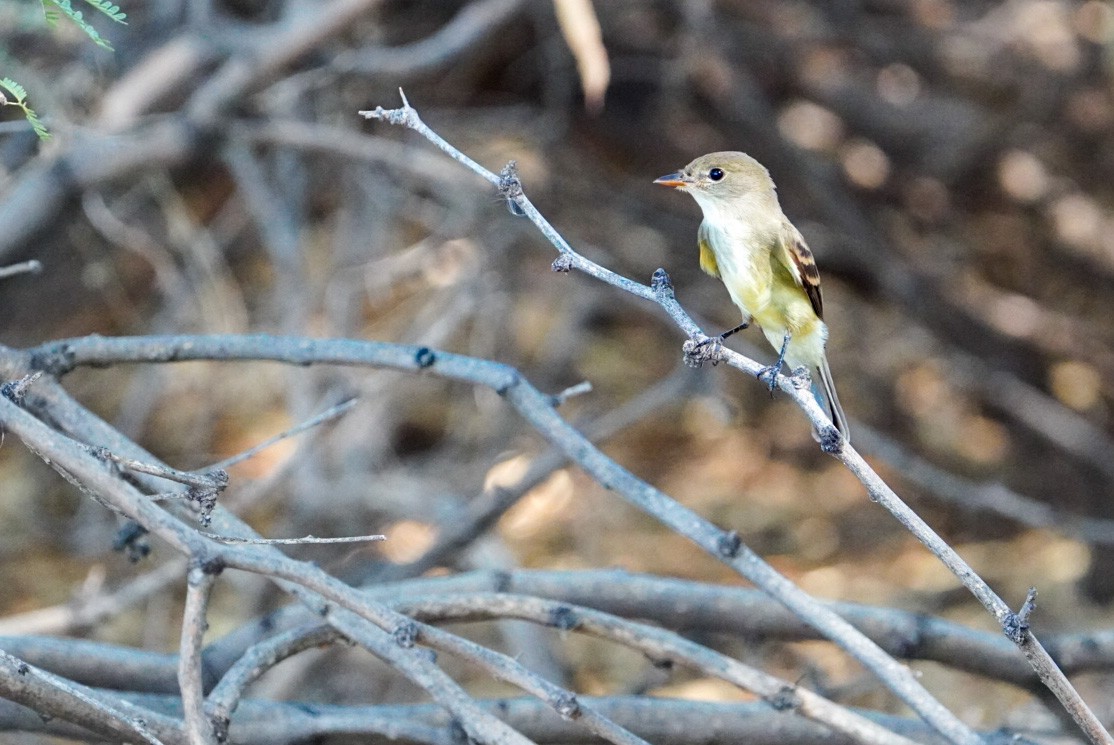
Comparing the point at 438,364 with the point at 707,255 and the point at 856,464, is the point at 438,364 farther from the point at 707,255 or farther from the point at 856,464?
the point at 856,464

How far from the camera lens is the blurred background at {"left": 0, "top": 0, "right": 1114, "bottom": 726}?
4.79 m

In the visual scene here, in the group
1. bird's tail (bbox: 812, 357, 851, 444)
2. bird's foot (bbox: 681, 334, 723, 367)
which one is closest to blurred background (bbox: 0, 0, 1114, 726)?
bird's tail (bbox: 812, 357, 851, 444)

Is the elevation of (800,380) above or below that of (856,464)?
above

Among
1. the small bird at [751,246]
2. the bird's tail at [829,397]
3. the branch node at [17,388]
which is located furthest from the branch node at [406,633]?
the bird's tail at [829,397]

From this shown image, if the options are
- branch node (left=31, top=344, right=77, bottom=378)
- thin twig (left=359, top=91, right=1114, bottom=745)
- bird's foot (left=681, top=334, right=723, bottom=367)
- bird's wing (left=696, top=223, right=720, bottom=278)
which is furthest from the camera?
bird's wing (left=696, top=223, right=720, bottom=278)

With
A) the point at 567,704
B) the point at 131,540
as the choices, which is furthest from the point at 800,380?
the point at 131,540

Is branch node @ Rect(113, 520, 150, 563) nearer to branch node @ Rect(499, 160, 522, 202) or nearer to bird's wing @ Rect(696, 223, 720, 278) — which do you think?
branch node @ Rect(499, 160, 522, 202)

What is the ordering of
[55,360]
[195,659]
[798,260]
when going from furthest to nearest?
[798,260], [55,360], [195,659]

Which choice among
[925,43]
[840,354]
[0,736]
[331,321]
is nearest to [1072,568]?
[840,354]

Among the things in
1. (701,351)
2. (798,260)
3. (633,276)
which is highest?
(633,276)

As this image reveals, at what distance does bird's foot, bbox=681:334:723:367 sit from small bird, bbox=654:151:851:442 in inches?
28.9

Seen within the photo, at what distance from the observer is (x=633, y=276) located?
19.5ft

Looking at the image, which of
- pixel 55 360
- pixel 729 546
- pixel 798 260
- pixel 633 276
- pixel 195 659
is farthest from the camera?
pixel 633 276

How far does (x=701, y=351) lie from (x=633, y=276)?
406 cm
